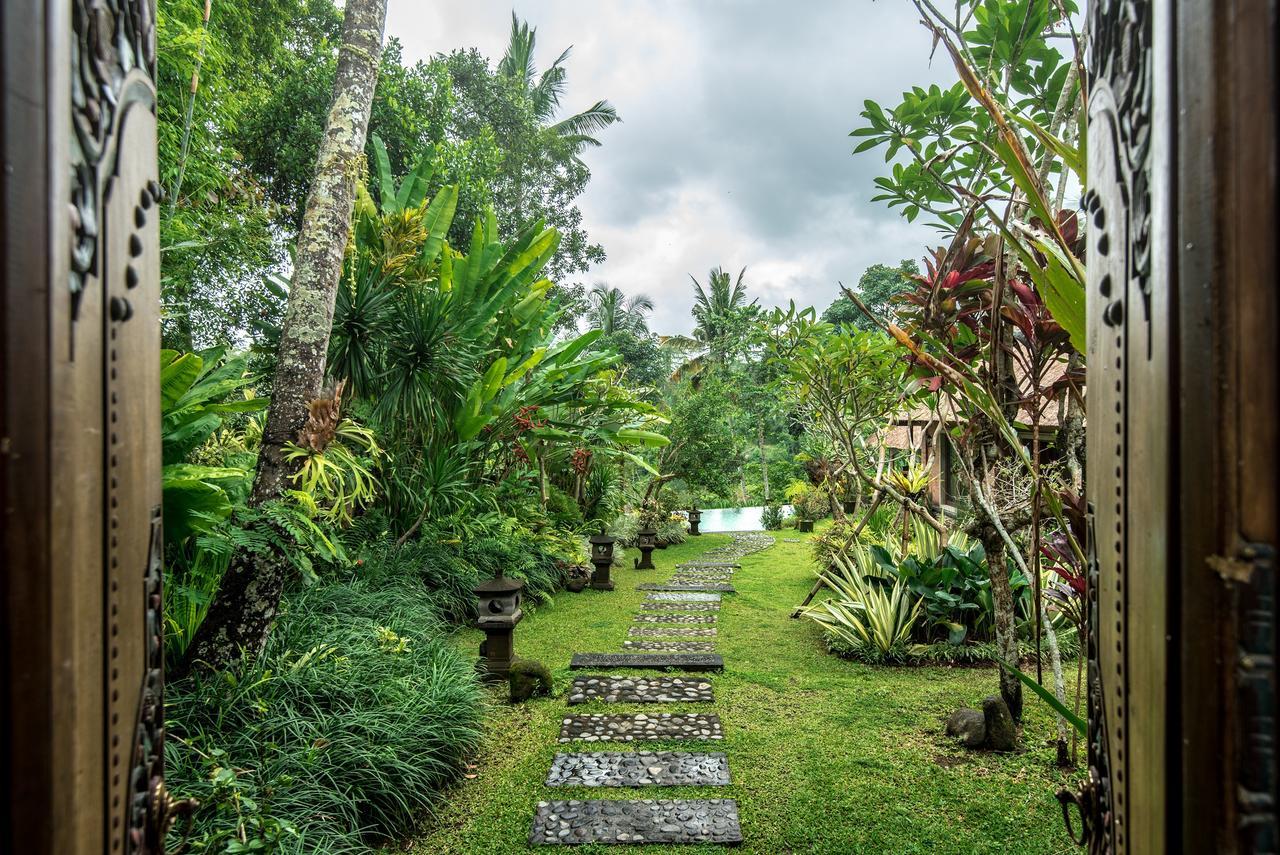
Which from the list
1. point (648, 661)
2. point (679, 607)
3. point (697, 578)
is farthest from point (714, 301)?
point (648, 661)

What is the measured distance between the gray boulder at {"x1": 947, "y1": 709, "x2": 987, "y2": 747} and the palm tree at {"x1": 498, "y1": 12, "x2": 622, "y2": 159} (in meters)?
17.2

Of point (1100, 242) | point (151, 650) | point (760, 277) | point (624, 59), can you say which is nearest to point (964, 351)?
point (1100, 242)

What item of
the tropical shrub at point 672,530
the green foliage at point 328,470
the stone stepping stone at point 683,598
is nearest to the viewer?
the green foliage at point 328,470

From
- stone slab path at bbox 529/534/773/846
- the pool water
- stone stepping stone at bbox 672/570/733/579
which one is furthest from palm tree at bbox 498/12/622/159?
stone slab path at bbox 529/534/773/846

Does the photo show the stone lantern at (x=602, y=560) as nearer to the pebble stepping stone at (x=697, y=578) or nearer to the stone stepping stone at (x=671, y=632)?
the pebble stepping stone at (x=697, y=578)

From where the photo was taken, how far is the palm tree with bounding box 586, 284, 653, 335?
24.3 meters

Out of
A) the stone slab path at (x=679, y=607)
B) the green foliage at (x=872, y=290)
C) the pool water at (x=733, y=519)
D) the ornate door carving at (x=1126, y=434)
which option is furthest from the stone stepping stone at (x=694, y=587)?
the green foliage at (x=872, y=290)

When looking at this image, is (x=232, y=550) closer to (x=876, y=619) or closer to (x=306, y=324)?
(x=306, y=324)

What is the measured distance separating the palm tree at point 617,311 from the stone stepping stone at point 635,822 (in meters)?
20.9

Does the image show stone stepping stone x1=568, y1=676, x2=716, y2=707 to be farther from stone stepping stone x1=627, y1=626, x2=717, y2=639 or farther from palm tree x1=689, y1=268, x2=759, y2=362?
palm tree x1=689, y1=268, x2=759, y2=362

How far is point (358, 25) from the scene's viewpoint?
412 centimetres

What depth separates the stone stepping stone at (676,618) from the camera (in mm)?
6891

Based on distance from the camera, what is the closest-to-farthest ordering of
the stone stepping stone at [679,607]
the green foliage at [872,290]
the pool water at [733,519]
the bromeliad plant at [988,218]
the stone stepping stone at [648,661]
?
the bromeliad plant at [988,218] < the stone stepping stone at [648,661] < the stone stepping stone at [679,607] < the pool water at [733,519] < the green foliage at [872,290]

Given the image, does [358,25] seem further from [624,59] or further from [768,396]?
[768,396]
